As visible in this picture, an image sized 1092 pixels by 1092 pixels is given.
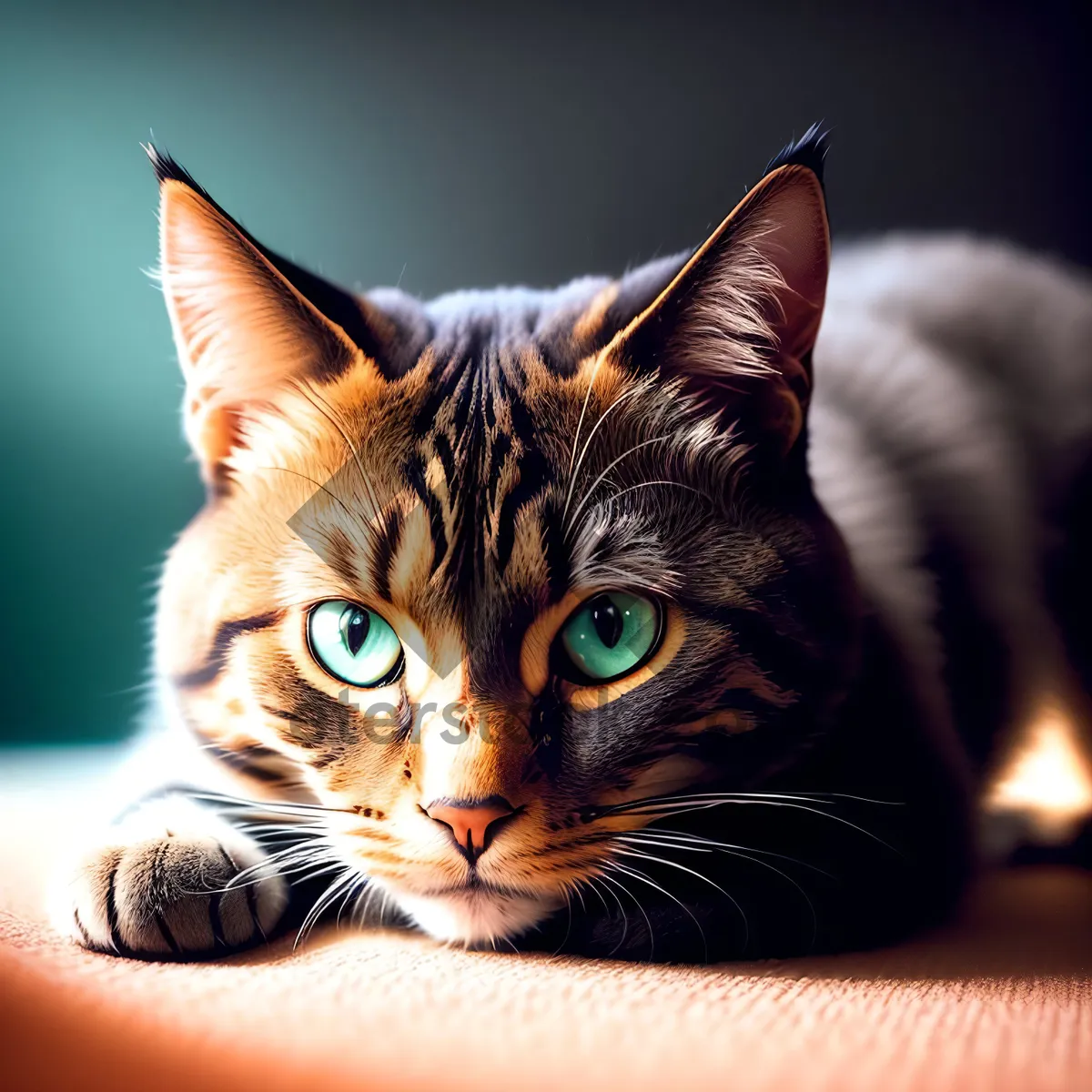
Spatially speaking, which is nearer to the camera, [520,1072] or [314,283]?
[520,1072]

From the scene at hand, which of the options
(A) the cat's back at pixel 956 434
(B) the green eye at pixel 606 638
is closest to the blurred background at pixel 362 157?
(A) the cat's back at pixel 956 434

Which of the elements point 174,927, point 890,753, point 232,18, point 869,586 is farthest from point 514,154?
point 174,927

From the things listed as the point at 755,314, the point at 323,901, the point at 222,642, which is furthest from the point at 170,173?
the point at 323,901

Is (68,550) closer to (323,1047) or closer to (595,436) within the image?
(595,436)

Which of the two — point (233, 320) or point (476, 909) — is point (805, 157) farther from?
point (476, 909)

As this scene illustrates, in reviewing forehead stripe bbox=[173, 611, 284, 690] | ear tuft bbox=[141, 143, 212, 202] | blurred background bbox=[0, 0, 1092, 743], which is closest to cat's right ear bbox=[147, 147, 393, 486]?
ear tuft bbox=[141, 143, 212, 202]
